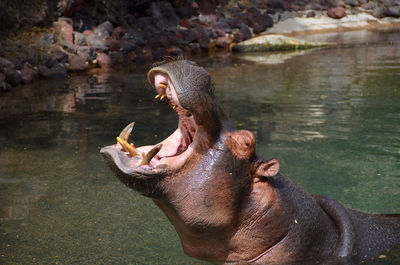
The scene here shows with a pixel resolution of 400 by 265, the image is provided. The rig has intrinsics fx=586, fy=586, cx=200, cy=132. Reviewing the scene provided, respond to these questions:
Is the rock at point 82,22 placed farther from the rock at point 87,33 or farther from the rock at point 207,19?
the rock at point 207,19

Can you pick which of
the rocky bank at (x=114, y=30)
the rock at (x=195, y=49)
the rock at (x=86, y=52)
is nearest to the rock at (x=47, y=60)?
the rocky bank at (x=114, y=30)

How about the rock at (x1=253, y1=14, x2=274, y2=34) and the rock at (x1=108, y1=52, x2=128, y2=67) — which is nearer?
the rock at (x1=108, y1=52, x2=128, y2=67)

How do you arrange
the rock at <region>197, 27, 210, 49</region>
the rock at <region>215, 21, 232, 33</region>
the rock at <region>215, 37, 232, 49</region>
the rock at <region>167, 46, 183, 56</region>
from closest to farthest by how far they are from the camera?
the rock at <region>167, 46, 183, 56</region>, the rock at <region>197, 27, 210, 49</region>, the rock at <region>215, 37, 232, 49</region>, the rock at <region>215, 21, 232, 33</region>

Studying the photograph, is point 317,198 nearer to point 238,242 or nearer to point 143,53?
point 238,242

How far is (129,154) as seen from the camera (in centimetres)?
268

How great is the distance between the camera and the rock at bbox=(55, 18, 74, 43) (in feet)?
45.3

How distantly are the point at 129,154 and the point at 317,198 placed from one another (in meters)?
1.32

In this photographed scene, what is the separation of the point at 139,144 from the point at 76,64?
7.32 metres

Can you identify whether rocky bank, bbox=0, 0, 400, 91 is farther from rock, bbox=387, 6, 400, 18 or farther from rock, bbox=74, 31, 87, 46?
rock, bbox=387, 6, 400, 18

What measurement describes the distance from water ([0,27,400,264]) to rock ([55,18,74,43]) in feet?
8.70

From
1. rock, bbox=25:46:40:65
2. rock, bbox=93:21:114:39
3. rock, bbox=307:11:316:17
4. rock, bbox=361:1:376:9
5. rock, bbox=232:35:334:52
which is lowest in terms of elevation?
rock, bbox=361:1:376:9

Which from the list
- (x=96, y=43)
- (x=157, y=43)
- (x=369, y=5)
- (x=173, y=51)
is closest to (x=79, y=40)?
(x=96, y=43)

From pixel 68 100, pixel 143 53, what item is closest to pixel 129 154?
pixel 68 100

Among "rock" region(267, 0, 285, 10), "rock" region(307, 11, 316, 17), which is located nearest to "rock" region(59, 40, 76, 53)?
"rock" region(267, 0, 285, 10)
